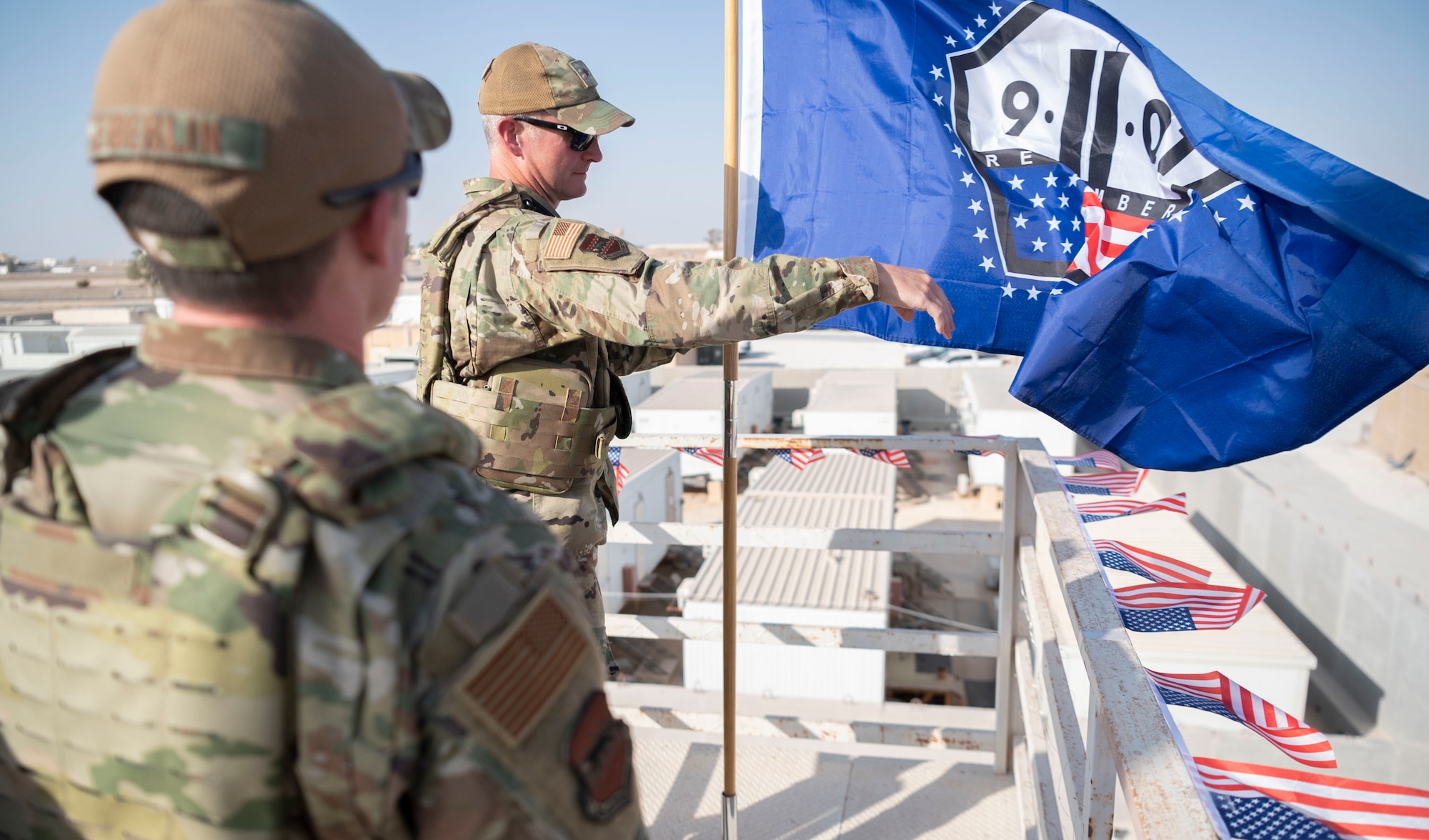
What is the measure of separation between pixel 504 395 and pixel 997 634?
7.96ft

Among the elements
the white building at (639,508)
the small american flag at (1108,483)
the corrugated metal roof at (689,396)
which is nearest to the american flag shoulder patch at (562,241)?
the small american flag at (1108,483)

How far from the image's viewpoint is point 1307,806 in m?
2.19

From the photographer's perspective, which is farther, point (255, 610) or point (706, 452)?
point (706, 452)

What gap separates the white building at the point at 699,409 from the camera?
20531mm

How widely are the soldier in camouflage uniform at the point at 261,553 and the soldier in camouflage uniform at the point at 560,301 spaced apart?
3.52ft

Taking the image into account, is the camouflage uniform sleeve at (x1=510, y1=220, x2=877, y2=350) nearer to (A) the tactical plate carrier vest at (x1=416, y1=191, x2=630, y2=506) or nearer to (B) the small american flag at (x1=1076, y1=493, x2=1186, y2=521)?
(A) the tactical plate carrier vest at (x1=416, y1=191, x2=630, y2=506)

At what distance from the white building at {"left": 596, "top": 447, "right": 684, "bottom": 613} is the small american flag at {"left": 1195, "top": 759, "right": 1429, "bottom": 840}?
1054 cm

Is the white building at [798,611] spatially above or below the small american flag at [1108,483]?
below

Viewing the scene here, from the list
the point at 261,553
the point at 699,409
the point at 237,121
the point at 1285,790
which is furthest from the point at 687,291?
the point at 699,409

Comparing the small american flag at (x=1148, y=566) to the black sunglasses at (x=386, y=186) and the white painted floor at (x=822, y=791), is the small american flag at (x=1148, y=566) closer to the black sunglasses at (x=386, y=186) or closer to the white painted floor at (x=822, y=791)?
the white painted floor at (x=822, y=791)

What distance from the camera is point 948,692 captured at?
45.8 ft

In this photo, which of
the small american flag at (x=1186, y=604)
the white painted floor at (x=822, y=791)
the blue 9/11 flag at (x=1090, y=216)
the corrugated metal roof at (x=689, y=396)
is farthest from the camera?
the corrugated metal roof at (x=689, y=396)

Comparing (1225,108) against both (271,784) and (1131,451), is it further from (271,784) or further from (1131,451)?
(271,784)

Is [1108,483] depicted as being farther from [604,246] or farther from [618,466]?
[604,246]
